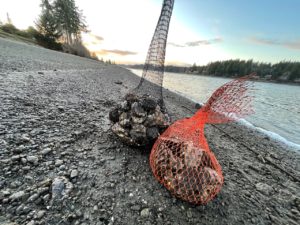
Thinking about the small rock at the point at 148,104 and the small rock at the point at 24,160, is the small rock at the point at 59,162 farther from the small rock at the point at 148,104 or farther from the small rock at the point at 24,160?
the small rock at the point at 148,104

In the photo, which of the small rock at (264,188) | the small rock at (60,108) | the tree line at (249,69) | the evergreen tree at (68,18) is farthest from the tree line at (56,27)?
the tree line at (249,69)

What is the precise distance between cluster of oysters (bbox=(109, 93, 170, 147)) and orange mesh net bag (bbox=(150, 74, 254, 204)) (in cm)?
20

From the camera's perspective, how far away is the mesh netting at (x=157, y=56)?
3398 millimetres

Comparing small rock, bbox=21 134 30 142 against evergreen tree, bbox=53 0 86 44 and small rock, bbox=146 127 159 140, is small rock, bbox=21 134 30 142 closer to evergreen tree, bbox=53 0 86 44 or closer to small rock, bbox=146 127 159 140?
small rock, bbox=146 127 159 140

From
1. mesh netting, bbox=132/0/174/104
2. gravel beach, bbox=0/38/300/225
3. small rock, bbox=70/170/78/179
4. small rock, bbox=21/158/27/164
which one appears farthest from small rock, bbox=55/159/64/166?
mesh netting, bbox=132/0/174/104

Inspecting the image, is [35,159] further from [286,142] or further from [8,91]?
[286,142]

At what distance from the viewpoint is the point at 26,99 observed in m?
3.76

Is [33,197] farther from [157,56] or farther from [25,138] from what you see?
[157,56]

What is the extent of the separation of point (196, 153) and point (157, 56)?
8.14 ft

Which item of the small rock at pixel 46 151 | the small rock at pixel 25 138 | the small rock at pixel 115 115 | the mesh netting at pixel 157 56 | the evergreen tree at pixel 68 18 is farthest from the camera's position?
the evergreen tree at pixel 68 18

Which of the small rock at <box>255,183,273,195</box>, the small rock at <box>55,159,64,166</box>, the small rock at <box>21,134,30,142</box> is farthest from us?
the small rock at <box>255,183,273,195</box>

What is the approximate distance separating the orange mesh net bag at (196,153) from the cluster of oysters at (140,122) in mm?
195

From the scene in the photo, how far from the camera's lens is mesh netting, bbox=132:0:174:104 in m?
3.40

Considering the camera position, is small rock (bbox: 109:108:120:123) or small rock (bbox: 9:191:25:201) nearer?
small rock (bbox: 9:191:25:201)
